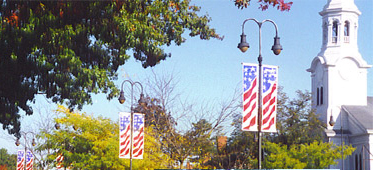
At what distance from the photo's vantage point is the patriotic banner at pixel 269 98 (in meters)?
20.9

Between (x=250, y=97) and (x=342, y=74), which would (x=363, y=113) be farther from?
(x=250, y=97)

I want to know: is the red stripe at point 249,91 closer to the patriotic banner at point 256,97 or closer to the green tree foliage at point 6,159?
the patriotic banner at point 256,97

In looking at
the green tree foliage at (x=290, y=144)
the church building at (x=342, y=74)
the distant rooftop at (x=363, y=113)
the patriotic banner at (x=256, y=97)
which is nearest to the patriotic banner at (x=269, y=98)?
the patriotic banner at (x=256, y=97)

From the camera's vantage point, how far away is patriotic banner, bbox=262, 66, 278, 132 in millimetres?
20922

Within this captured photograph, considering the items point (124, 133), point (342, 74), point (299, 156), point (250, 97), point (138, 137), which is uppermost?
point (342, 74)

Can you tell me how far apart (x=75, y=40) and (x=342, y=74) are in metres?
72.9

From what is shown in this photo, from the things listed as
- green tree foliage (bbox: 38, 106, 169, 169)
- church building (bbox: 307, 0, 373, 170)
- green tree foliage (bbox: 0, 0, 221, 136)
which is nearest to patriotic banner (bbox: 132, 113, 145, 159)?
green tree foliage (bbox: 0, 0, 221, 136)

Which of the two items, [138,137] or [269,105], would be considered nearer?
[269,105]

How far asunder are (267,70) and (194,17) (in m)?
3.99

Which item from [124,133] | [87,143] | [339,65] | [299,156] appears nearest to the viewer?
[124,133]

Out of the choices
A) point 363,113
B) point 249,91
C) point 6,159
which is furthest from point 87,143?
point 6,159

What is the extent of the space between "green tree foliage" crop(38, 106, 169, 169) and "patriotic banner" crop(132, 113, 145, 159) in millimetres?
8582

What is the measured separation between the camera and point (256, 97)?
20734mm

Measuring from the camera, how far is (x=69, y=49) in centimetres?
2033
